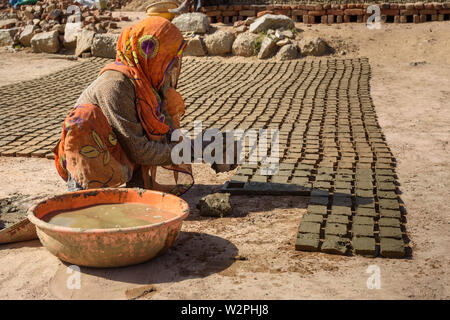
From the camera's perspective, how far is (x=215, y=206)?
379cm

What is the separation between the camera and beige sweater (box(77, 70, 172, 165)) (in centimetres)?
346

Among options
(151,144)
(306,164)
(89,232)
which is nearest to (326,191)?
(306,164)

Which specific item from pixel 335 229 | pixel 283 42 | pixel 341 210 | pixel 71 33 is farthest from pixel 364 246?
pixel 71 33

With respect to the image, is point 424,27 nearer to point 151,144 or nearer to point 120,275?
point 151,144

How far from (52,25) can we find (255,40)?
15.5ft

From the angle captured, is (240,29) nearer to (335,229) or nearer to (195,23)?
(195,23)

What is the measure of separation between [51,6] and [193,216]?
407 inches

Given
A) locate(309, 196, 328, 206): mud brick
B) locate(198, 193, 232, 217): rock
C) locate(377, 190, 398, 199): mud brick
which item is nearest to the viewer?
locate(198, 193, 232, 217): rock

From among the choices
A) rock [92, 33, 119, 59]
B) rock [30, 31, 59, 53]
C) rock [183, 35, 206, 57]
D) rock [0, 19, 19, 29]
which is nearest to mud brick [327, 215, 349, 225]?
rock [183, 35, 206, 57]

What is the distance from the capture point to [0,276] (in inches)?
114

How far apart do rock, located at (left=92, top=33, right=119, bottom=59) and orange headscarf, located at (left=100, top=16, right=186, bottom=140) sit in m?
7.25

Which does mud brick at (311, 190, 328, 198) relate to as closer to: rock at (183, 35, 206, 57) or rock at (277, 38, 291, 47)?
rock at (277, 38, 291, 47)

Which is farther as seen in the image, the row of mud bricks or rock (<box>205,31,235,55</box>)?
the row of mud bricks

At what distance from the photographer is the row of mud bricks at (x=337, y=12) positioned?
11.0 metres
